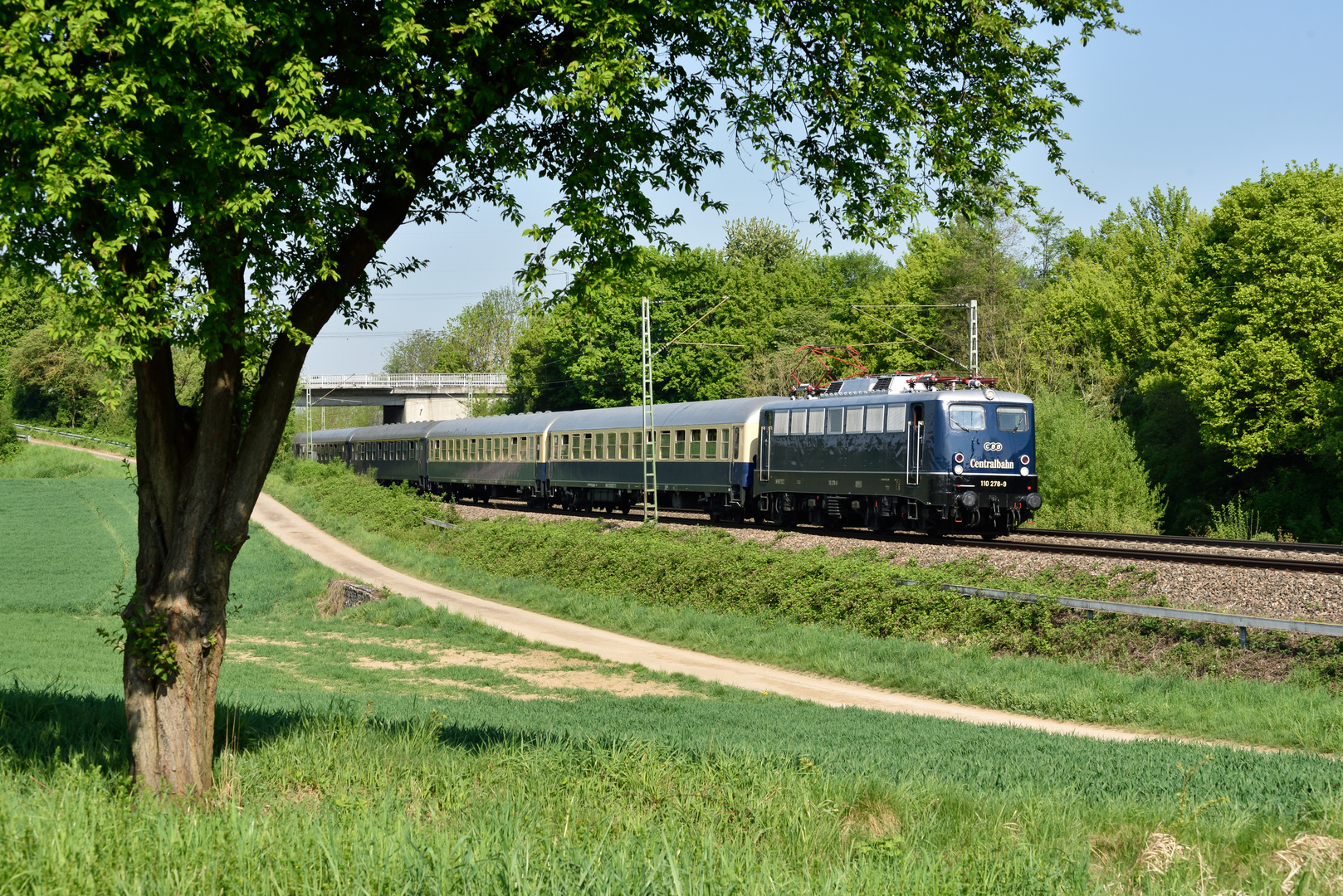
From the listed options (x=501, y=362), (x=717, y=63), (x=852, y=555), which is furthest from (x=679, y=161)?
(x=501, y=362)

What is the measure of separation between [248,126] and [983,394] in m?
21.6

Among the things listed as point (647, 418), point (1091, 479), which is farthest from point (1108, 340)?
point (647, 418)

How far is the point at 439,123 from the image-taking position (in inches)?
312

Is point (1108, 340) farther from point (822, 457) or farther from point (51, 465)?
point (51, 465)

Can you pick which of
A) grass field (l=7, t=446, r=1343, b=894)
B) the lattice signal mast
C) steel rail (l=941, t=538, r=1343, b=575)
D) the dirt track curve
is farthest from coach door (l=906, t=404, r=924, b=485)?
grass field (l=7, t=446, r=1343, b=894)

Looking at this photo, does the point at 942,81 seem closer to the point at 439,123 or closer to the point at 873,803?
the point at 439,123

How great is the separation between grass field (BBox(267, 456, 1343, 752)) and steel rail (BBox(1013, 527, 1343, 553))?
18.3 feet

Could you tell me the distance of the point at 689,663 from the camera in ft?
68.4

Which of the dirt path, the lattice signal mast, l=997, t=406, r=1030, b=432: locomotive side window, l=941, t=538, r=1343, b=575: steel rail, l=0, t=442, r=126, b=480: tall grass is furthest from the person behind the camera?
l=0, t=442, r=126, b=480: tall grass

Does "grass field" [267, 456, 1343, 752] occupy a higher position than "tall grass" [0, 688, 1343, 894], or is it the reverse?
"tall grass" [0, 688, 1343, 894]

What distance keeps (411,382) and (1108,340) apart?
5095 cm

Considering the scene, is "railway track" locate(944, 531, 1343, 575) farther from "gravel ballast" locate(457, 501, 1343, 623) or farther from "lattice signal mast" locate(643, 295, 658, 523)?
"lattice signal mast" locate(643, 295, 658, 523)

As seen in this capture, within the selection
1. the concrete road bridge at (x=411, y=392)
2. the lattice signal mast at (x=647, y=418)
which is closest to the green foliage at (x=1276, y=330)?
the lattice signal mast at (x=647, y=418)

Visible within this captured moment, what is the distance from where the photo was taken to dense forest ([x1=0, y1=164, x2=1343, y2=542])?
36312 mm
